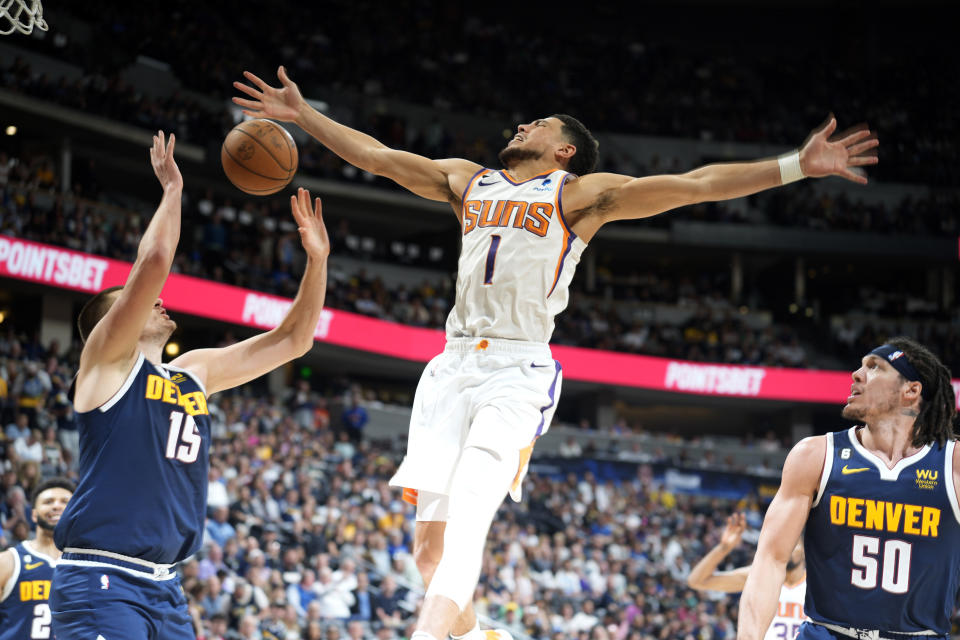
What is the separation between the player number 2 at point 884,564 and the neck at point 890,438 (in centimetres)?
36

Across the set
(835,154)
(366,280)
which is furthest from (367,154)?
(366,280)

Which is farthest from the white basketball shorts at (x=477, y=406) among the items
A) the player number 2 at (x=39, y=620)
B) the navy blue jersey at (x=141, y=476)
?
the player number 2 at (x=39, y=620)

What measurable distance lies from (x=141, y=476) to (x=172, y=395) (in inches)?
15.0

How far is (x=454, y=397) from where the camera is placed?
180 inches

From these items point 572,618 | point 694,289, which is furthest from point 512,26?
point 572,618

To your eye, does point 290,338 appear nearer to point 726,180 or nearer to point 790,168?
point 726,180

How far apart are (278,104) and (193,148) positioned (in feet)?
63.8

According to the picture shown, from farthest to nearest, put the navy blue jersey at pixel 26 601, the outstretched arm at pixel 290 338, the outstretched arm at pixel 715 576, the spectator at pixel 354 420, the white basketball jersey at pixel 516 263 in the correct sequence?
the spectator at pixel 354 420, the outstretched arm at pixel 715 576, the navy blue jersey at pixel 26 601, the outstretched arm at pixel 290 338, the white basketball jersey at pixel 516 263

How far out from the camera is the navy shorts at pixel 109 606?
13.3ft

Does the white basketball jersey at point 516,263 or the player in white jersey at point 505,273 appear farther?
the white basketball jersey at point 516,263

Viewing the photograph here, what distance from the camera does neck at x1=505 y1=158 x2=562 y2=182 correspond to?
16.3ft

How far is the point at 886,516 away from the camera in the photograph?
425 cm

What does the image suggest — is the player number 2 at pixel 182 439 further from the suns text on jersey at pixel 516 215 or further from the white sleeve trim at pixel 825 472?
the white sleeve trim at pixel 825 472

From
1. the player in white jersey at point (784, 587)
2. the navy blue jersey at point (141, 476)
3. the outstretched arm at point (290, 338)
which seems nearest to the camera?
the navy blue jersey at point (141, 476)
